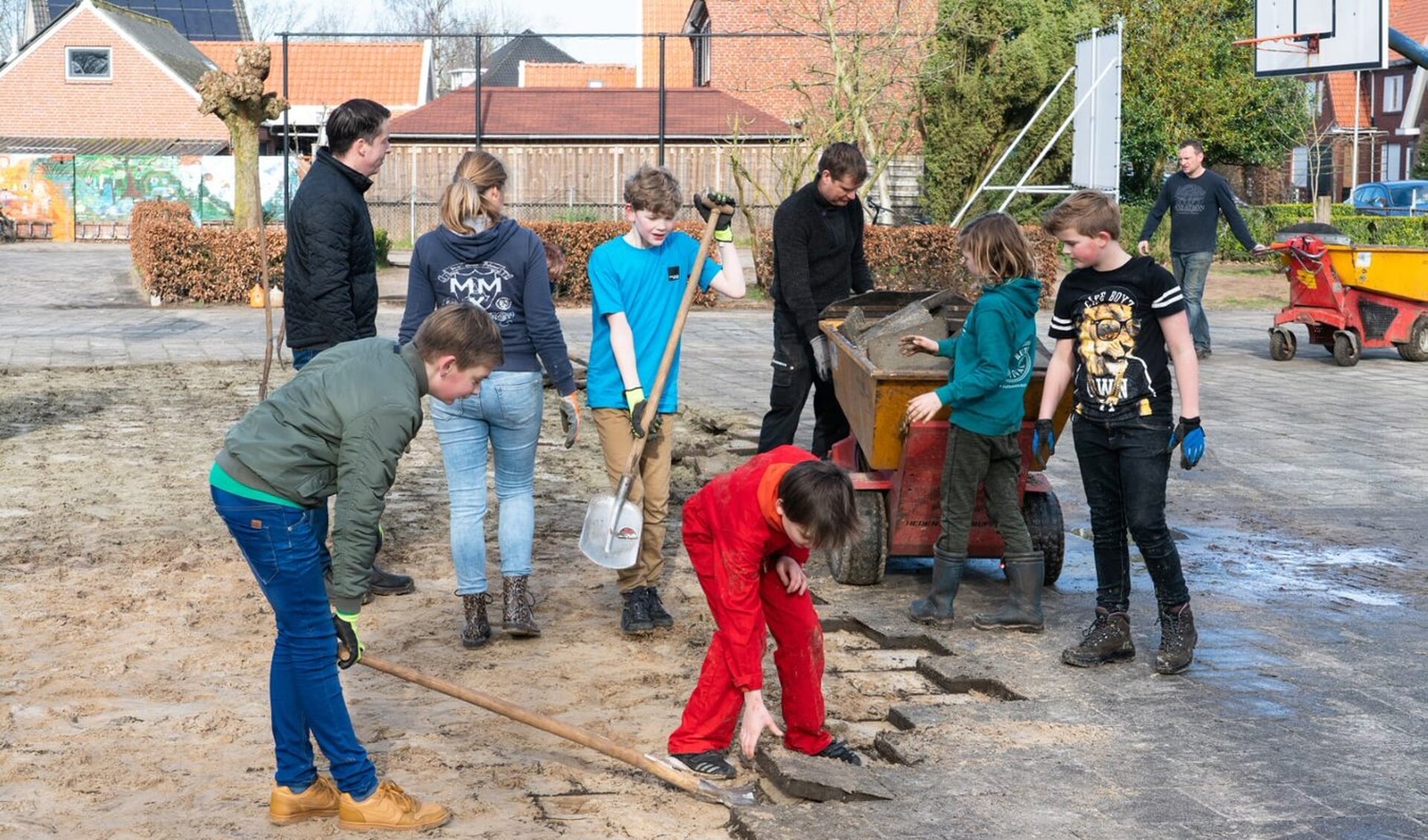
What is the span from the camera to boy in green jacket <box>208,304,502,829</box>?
373 centimetres

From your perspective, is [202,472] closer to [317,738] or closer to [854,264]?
[854,264]

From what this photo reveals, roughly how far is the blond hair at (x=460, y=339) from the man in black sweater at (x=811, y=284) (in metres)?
3.29

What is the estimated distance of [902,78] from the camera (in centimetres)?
2520

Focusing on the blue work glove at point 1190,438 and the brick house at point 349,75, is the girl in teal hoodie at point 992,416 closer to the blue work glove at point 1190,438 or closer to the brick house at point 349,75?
the blue work glove at point 1190,438

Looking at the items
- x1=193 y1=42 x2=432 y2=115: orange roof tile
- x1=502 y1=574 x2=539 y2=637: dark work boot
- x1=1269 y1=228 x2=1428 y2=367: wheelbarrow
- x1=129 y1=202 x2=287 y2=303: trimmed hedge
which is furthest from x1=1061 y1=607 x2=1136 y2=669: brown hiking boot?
x1=193 y1=42 x2=432 y2=115: orange roof tile

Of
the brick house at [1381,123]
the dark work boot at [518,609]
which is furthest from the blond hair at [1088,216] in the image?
the brick house at [1381,123]

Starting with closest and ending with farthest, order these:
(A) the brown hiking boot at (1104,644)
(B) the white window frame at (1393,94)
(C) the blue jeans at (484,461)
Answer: (A) the brown hiking boot at (1104,644), (C) the blue jeans at (484,461), (B) the white window frame at (1393,94)

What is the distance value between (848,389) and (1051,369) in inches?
52.9

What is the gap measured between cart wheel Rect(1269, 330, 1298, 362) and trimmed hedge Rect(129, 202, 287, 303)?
472 inches

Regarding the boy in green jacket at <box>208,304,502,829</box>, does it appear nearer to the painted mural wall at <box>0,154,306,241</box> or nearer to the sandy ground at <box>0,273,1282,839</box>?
the sandy ground at <box>0,273,1282,839</box>

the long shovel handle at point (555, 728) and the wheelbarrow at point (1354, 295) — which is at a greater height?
the wheelbarrow at point (1354, 295)

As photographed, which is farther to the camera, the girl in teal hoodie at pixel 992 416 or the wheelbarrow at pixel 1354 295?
the wheelbarrow at pixel 1354 295

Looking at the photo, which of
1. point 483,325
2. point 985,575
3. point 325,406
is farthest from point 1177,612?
point 325,406

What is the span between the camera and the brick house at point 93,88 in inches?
1671
